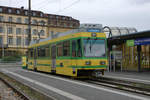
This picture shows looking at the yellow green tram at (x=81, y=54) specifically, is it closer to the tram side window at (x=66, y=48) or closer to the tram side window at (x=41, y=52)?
the tram side window at (x=66, y=48)

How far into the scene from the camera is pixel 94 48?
14430mm

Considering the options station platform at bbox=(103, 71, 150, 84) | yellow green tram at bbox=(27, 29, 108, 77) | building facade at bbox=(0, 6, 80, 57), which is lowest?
station platform at bbox=(103, 71, 150, 84)

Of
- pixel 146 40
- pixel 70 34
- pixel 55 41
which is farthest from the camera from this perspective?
pixel 146 40

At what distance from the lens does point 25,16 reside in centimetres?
7262

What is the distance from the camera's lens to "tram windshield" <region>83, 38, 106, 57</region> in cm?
1412

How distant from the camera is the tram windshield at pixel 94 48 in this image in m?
14.1

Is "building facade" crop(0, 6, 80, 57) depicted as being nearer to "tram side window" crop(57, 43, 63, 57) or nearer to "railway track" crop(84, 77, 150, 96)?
"tram side window" crop(57, 43, 63, 57)

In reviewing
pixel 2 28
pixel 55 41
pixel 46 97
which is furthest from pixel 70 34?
pixel 2 28

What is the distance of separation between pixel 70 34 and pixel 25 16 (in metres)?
60.4

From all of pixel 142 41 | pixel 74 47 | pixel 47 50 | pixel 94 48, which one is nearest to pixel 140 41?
pixel 142 41

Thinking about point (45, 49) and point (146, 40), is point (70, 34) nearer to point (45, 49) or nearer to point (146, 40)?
point (45, 49)

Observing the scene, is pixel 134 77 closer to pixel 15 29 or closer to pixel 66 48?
pixel 66 48

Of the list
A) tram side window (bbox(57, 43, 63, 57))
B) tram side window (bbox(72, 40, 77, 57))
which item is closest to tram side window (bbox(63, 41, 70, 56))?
tram side window (bbox(57, 43, 63, 57))

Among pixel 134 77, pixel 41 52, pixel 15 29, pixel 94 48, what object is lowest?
pixel 134 77
